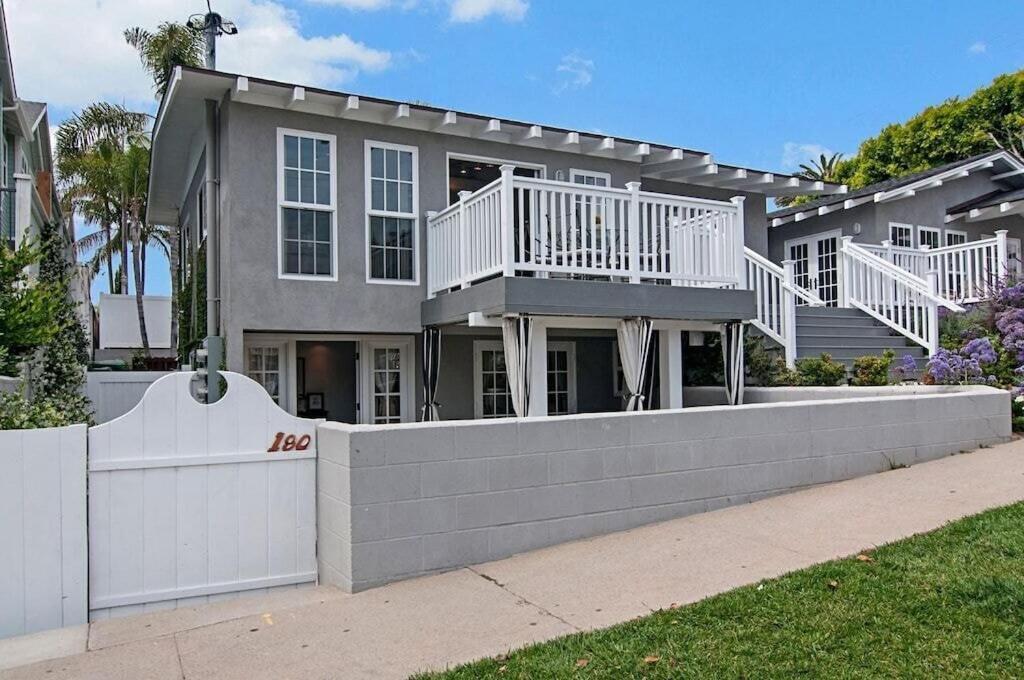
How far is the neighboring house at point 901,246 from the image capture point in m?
13.4

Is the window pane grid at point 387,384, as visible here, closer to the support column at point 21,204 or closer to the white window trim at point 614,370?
the white window trim at point 614,370

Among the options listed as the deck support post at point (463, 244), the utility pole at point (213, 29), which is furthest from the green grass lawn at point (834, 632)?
the utility pole at point (213, 29)

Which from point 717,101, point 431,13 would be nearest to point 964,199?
point 717,101

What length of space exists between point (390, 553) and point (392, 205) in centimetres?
623

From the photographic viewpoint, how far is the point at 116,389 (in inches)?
437

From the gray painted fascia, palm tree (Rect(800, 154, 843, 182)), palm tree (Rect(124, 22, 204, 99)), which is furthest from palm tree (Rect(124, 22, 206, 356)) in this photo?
palm tree (Rect(800, 154, 843, 182))

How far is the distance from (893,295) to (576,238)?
7.14 metres

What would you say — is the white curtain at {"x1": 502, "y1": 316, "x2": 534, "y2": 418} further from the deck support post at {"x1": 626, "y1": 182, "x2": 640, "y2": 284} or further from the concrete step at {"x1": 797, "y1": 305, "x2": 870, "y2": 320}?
A: the concrete step at {"x1": 797, "y1": 305, "x2": 870, "y2": 320}

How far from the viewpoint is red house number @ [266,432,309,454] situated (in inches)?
233

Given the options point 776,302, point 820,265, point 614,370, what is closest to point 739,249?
point 776,302

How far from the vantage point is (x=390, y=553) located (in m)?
5.63

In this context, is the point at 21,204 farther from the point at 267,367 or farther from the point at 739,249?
the point at 739,249

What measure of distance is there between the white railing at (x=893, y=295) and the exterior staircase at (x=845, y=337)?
0.57 feet

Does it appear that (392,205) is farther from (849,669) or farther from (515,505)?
(849,669)
